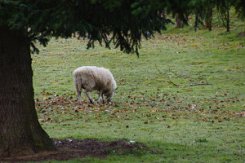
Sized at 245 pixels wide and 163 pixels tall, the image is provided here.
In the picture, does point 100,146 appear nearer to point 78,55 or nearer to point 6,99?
point 6,99

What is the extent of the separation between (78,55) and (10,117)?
26.0 m

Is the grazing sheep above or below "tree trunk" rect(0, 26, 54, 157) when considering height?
below

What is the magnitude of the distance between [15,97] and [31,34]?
1.13m

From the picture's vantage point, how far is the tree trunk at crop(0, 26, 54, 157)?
994 centimetres

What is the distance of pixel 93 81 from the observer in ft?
66.3

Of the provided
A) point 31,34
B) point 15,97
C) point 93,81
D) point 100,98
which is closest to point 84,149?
point 15,97

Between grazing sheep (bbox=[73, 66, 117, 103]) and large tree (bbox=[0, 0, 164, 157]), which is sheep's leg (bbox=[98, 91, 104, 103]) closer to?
grazing sheep (bbox=[73, 66, 117, 103])

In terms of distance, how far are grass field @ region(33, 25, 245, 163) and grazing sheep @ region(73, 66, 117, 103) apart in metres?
0.59

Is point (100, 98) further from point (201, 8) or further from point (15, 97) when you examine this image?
point (201, 8)

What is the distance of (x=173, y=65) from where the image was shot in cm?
3152

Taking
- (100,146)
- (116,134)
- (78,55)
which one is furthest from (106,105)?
(78,55)

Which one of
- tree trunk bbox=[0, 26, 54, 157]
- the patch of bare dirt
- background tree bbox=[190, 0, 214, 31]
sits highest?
background tree bbox=[190, 0, 214, 31]

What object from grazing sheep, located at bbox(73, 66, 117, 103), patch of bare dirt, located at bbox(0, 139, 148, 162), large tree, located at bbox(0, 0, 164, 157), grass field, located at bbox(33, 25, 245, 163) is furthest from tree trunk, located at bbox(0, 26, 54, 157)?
grazing sheep, located at bbox(73, 66, 117, 103)

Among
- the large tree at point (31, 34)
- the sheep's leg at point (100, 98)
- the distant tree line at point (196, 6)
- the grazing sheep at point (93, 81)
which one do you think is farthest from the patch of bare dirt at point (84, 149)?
the sheep's leg at point (100, 98)
